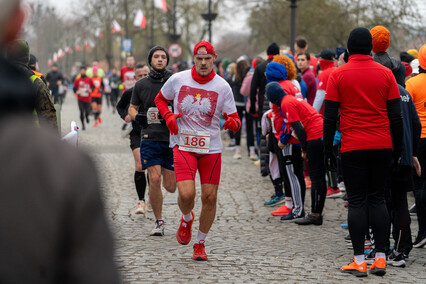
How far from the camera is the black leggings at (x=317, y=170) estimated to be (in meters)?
8.62

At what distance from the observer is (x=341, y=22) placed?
31.6 meters

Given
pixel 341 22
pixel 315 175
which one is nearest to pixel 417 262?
pixel 315 175

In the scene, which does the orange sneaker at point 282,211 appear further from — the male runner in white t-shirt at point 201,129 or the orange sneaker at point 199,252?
the orange sneaker at point 199,252

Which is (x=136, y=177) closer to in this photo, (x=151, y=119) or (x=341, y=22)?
(x=151, y=119)

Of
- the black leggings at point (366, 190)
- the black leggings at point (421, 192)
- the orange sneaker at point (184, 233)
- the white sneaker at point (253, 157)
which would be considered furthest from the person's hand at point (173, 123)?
the white sneaker at point (253, 157)

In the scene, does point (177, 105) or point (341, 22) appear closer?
point (177, 105)

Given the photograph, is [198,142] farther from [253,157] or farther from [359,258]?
[253,157]

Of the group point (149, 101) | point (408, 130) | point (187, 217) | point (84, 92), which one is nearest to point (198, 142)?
point (187, 217)

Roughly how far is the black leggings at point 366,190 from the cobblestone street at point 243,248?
0.37 metres

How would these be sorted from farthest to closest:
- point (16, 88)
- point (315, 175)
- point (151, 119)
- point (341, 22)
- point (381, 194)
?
point (341, 22)
point (315, 175)
point (151, 119)
point (381, 194)
point (16, 88)

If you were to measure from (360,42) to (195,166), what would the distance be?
1.83 m

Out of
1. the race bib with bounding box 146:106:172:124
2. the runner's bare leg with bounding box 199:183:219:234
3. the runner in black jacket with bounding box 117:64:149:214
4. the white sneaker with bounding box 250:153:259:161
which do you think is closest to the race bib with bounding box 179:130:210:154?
the runner's bare leg with bounding box 199:183:219:234

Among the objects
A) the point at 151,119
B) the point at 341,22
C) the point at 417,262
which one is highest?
the point at 341,22

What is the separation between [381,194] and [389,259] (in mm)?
840
